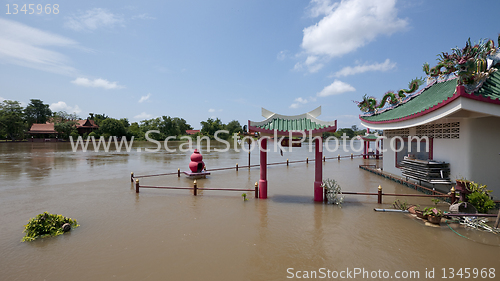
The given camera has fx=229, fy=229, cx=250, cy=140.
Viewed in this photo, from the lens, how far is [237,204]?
30.0ft

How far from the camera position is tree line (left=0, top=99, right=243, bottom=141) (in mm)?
48500

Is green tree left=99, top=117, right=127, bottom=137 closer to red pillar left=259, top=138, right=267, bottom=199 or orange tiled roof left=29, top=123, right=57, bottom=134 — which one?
orange tiled roof left=29, top=123, right=57, bottom=134

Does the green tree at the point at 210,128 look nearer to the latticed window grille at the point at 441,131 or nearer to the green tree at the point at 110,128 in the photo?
the green tree at the point at 110,128

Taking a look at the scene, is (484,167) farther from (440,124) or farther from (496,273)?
(496,273)

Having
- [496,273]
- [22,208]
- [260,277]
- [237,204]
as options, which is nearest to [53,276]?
[260,277]

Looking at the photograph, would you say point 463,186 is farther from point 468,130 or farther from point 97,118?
point 97,118

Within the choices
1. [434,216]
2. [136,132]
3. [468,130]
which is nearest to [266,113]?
[434,216]

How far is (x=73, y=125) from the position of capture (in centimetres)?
5766

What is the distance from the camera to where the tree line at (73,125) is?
159 ft

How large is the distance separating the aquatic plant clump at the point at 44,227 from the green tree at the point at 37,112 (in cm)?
7571

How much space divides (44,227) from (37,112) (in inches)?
3134

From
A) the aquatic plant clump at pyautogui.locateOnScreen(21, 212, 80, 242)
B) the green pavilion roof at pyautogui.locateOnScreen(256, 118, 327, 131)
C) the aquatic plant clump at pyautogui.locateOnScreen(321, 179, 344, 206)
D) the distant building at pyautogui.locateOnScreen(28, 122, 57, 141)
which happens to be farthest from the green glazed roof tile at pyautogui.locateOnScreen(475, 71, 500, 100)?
the distant building at pyautogui.locateOnScreen(28, 122, 57, 141)

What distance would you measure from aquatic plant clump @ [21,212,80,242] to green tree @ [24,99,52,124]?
75714mm

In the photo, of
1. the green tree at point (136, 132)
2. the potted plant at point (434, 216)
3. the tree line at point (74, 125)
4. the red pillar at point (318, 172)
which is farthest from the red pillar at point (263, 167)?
the green tree at point (136, 132)
